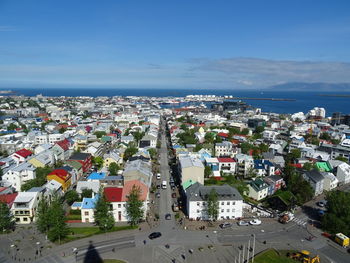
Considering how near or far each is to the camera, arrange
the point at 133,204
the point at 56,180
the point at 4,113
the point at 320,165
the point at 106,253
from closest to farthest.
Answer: the point at 106,253 < the point at 133,204 < the point at 56,180 < the point at 320,165 < the point at 4,113

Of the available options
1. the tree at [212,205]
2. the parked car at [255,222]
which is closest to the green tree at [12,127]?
the tree at [212,205]

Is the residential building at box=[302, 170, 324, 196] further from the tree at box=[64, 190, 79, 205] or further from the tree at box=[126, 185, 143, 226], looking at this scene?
the tree at box=[64, 190, 79, 205]

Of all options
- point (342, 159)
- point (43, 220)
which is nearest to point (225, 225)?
point (43, 220)

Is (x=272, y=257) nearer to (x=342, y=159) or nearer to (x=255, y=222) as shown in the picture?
(x=255, y=222)

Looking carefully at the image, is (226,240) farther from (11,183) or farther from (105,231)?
(11,183)

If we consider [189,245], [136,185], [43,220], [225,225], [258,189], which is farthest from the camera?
[258,189]

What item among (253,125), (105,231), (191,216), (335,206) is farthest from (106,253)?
(253,125)

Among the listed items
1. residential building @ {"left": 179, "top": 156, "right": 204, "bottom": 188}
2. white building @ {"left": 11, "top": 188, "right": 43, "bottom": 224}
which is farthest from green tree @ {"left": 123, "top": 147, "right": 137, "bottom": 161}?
white building @ {"left": 11, "top": 188, "right": 43, "bottom": 224}
